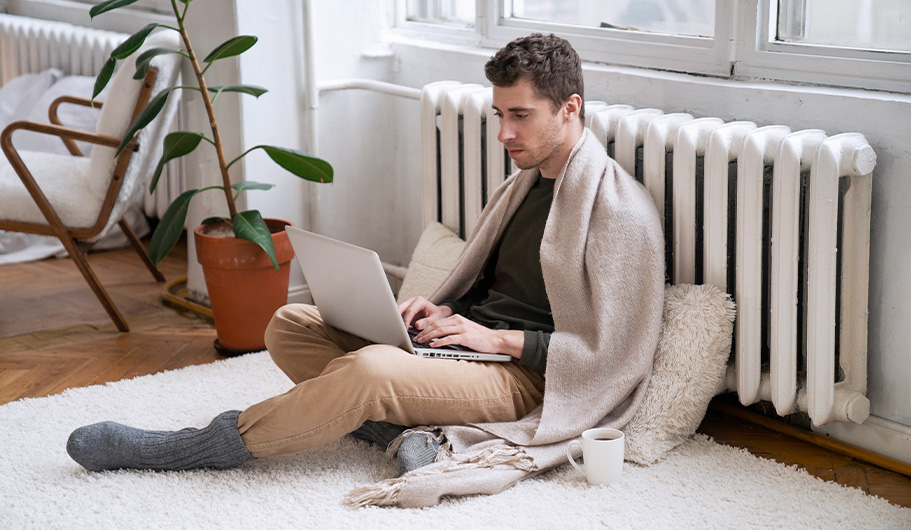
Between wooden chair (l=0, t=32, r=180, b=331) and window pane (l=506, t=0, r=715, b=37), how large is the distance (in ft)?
3.94

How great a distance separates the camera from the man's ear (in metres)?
2.04

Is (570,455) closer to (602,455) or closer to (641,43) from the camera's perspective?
(602,455)

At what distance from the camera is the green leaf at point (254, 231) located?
8.79 ft

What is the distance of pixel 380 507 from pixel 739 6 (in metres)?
1.41

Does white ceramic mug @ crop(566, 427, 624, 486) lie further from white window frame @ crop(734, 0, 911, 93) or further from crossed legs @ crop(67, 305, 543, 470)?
white window frame @ crop(734, 0, 911, 93)

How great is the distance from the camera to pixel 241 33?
9.44 feet

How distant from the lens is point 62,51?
425 cm

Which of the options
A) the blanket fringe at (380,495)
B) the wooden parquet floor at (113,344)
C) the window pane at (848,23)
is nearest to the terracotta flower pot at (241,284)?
the wooden parquet floor at (113,344)

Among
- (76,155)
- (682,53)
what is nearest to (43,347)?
(76,155)

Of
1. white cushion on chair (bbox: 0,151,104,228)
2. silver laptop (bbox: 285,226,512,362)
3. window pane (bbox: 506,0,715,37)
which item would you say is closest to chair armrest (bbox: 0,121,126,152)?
white cushion on chair (bbox: 0,151,104,228)

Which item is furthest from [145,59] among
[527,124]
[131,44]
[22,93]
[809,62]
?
[22,93]

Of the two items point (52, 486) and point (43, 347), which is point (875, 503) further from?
point (43, 347)

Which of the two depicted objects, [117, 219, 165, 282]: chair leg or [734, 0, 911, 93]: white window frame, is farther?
[117, 219, 165, 282]: chair leg

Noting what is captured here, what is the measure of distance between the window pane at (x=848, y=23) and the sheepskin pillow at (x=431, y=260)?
1.06 m
